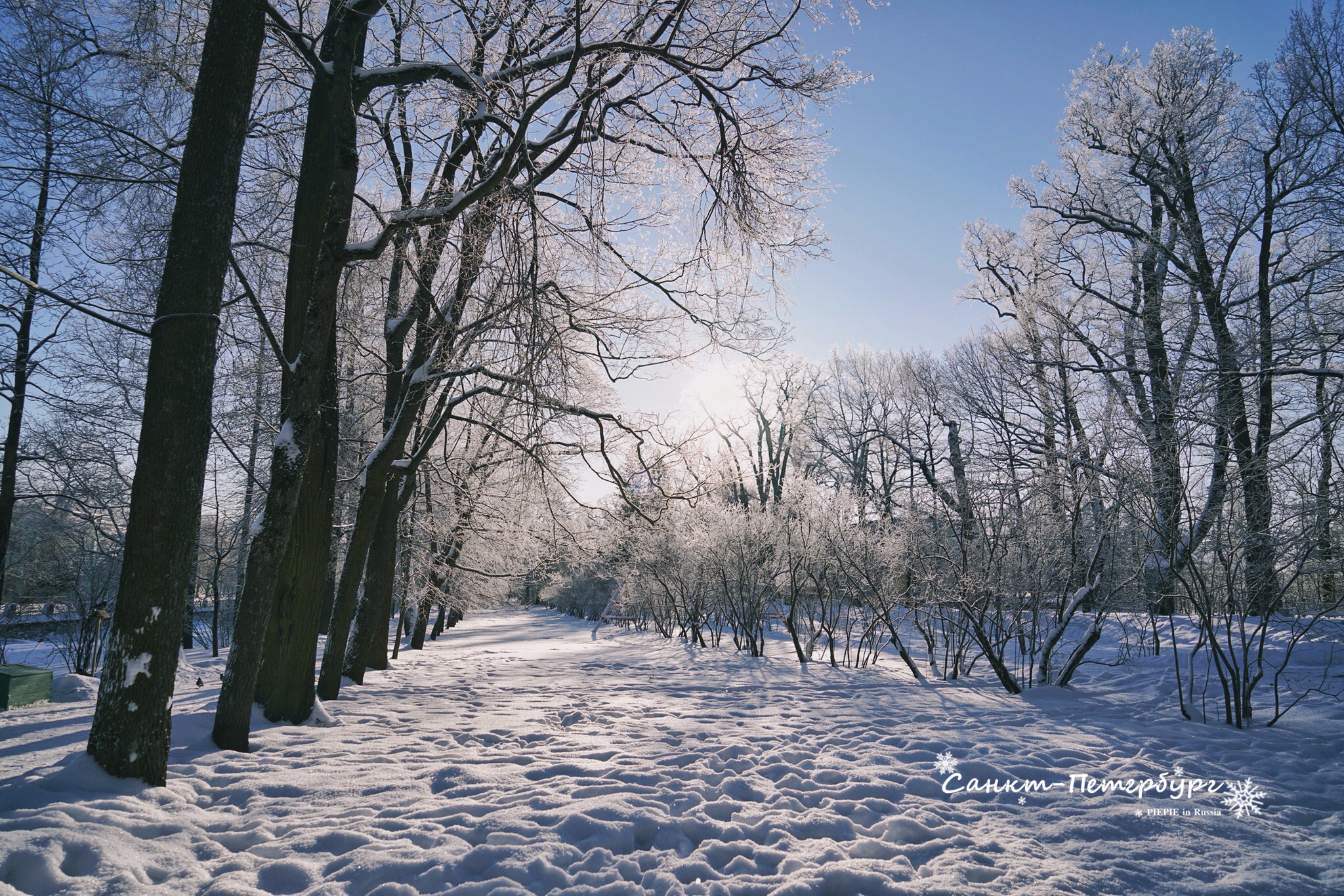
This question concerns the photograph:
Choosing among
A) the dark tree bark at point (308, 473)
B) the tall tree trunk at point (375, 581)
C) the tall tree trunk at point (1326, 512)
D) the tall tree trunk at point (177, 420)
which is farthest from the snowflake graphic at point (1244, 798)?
the tall tree trunk at point (375, 581)

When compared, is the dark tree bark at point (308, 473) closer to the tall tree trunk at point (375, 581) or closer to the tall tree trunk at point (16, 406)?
the tall tree trunk at point (375, 581)

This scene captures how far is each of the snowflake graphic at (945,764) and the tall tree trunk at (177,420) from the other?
4762 millimetres

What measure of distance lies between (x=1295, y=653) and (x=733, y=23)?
420 inches

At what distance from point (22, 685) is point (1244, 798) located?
33.9ft

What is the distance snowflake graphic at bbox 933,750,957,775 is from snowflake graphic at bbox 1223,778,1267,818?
1507 millimetres

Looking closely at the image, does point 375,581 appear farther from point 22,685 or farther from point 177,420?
point 177,420

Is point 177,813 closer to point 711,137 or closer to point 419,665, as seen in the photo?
point 711,137

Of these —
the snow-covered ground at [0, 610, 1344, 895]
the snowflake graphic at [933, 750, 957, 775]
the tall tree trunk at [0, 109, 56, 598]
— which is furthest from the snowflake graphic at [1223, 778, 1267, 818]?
the tall tree trunk at [0, 109, 56, 598]

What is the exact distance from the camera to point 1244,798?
11.9 ft

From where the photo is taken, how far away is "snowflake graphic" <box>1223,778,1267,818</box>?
3.46 meters

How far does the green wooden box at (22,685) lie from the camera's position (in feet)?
18.2

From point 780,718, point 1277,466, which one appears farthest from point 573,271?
point 1277,466

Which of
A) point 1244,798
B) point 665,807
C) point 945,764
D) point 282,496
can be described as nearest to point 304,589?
point 282,496

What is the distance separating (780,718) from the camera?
582 centimetres
